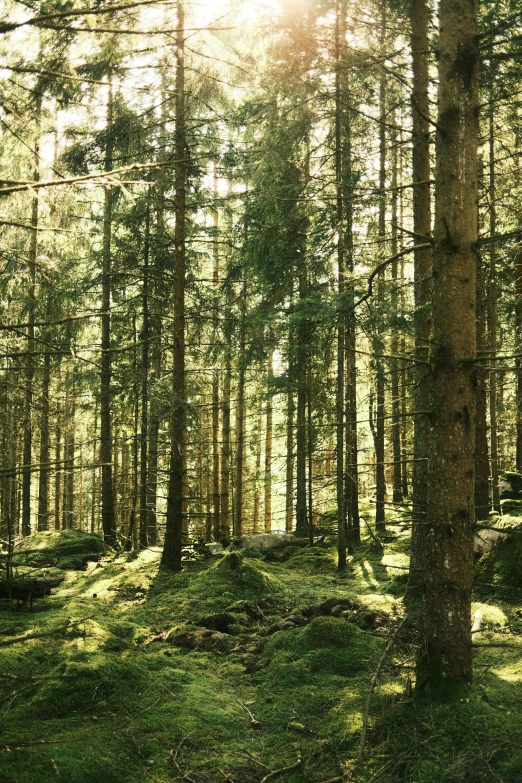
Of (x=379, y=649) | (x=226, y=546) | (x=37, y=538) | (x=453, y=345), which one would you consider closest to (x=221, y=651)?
(x=379, y=649)

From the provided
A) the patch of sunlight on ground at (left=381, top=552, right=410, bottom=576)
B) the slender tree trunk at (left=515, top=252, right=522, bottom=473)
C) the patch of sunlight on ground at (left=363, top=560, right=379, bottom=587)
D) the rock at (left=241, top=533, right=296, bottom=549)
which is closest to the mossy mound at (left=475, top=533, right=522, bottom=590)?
the patch of sunlight on ground at (left=363, top=560, right=379, bottom=587)

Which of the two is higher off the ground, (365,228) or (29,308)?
(365,228)

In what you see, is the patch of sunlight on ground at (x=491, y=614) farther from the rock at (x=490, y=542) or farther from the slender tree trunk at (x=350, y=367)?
the slender tree trunk at (x=350, y=367)

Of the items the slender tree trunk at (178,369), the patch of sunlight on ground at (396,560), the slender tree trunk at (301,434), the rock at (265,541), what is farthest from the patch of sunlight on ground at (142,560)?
the patch of sunlight on ground at (396,560)

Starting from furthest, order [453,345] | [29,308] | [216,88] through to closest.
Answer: [29,308], [216,88], [453,345]

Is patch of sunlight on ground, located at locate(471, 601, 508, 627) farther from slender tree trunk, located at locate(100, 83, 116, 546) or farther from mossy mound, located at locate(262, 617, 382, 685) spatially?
slender tree trunk, located at locate(100, 83, 116, 546)

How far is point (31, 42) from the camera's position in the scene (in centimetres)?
864

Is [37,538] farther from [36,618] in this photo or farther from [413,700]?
[413,700]

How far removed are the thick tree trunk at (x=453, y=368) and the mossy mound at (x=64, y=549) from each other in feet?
27.8

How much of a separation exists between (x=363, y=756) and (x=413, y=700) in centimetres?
57

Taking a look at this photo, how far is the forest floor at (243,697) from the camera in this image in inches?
155

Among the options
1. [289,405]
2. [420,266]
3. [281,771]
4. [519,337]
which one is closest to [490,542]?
[420,266]

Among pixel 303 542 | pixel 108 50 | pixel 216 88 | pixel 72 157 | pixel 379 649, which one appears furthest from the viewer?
pixel 303 542

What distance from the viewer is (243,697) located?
5582 millimetres
